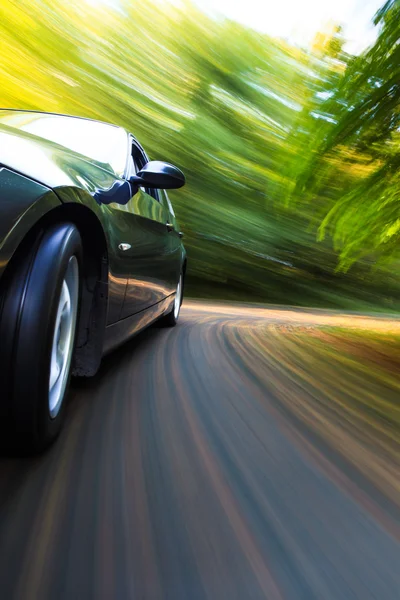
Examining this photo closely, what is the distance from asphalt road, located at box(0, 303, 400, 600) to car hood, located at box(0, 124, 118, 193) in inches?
36.9

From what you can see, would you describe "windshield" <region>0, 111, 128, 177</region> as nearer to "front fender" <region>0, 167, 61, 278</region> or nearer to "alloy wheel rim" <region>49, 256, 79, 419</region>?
"alloy wheel rim" <region>49, 256, 79, 419</region>

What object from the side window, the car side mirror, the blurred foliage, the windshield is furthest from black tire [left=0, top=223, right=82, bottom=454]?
the blurred foliage

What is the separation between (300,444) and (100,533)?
1.21 metres

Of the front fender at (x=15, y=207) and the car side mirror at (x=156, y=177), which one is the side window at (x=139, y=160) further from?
the front fender at (x=15, y=207)

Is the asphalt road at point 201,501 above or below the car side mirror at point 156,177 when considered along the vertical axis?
below

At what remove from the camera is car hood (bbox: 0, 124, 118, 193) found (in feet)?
6.45

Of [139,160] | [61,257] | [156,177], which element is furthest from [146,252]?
[61,257]

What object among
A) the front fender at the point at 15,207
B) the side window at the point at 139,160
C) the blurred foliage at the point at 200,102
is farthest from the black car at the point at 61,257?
the blurred foliage at the point at 200,102

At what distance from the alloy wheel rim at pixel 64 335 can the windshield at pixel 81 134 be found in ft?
3.12

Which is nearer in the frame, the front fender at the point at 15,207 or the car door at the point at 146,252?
the front fender at the point at 15,207

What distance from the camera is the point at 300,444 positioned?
2689 millimetres

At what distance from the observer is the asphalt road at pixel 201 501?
1514 mm

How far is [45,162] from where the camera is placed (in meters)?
2.16

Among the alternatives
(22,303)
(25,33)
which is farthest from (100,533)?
(25,33)
